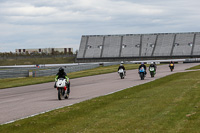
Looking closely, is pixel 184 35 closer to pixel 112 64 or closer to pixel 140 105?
pixel 112 64

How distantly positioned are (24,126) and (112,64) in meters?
71.9

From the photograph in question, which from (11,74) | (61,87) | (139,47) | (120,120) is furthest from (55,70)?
(139,47)

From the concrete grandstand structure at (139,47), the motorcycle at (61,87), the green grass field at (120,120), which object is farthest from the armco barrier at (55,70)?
the concrete grandstand structure at (139,47)

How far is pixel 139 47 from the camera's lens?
11256cm

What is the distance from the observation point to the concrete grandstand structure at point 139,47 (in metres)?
108

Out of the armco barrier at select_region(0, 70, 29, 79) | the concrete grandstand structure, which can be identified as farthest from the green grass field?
the concrete grandstand structure

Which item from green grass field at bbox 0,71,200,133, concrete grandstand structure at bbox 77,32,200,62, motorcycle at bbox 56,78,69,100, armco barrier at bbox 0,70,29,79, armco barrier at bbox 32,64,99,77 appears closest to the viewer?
green grass field at bbox 0,71,200,133

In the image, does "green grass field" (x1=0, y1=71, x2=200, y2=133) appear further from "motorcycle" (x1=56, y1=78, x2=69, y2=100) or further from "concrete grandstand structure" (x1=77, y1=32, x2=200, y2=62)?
"concrete grandstand structure" (x1=77, y1=32, x2=200, y2=62)

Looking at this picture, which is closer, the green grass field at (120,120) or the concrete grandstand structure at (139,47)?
the green grass field at (120,120)

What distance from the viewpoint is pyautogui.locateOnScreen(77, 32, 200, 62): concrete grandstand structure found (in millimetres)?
107875

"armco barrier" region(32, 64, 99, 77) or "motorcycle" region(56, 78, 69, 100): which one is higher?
"motorcycle" region(56, 78, 69, 100)

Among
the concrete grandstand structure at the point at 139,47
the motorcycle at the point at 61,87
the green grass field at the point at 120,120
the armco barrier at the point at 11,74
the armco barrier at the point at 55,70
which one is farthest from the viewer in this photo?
the concrete grandstand structure at the point at 139,47

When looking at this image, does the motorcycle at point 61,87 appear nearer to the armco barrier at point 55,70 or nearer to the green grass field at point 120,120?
the green grass field at point 120,120

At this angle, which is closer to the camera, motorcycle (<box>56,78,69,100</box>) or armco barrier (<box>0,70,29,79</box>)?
motorcycle (<box>56,78,69,100</box>)
